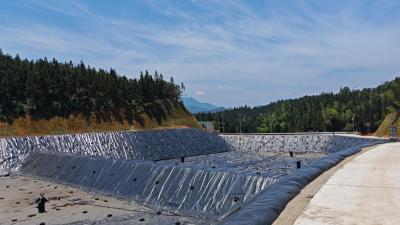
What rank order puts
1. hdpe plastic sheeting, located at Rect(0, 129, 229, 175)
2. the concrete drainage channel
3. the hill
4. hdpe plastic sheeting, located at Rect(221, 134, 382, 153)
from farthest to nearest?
the hill, hdpe plastic sheeting, located at Rect(221, 134, 382, 153), hdpe plastic sheeting, located at Rect(0, 129, 229, 175), the concrete drainage channel

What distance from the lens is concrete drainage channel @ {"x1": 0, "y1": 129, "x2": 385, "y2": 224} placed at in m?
10.6

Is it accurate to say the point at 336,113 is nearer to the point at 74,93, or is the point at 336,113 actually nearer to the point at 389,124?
the point at 389,124

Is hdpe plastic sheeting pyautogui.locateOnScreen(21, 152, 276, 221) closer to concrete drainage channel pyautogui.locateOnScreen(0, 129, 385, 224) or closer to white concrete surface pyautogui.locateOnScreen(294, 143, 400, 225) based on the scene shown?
concrete drainage channel pyautogui.locateOnScreen(0, 129, 385, 224)

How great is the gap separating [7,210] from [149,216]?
6586 millimetres

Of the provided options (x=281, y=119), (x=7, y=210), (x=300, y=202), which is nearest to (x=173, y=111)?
(x=281, y=119)

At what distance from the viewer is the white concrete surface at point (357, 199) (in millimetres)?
7480

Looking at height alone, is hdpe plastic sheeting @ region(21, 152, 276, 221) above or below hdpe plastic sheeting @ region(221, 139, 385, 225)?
below

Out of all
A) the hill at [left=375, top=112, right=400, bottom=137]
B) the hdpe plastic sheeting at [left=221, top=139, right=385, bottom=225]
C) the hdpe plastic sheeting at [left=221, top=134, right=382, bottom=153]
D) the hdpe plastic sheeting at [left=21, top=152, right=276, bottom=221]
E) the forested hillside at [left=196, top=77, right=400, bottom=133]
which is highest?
the forested hillside at [left=196, top=77, right=400, bottom=133]

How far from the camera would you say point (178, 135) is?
51.2m

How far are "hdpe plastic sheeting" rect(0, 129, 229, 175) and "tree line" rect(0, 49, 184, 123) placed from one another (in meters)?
17.2

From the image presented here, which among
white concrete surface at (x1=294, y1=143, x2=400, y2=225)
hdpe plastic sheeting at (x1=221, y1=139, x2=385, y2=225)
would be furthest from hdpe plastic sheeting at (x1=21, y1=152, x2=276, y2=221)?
white concrete surface at (x1=294, y1=143, x2=400, y2=225)

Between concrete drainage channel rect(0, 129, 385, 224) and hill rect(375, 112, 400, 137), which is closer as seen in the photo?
concrete drainage channel rect(0, 129, 385, 224)

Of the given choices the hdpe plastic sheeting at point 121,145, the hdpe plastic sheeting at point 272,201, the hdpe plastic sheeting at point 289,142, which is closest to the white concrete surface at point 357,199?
the hdpe plastic sheeting at point 272,201

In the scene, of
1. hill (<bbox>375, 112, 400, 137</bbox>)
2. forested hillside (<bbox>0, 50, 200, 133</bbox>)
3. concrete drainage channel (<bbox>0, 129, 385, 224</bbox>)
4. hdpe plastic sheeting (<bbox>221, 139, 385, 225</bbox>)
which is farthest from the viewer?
forested hillside (<bbox>0, 50, 200, 133</bbox>)
